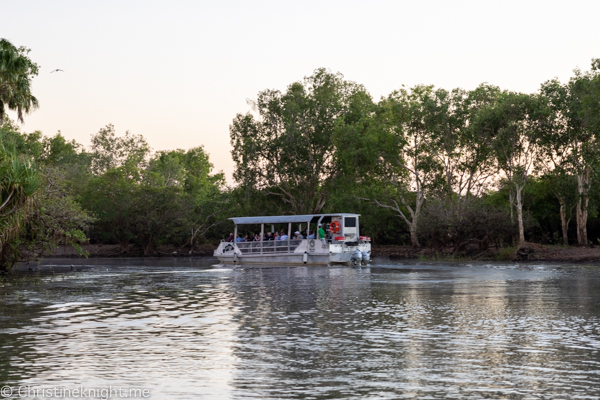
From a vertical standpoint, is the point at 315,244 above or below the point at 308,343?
above

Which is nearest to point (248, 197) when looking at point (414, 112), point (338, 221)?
point (414, 112)

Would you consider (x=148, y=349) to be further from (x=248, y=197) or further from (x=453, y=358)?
(x=248, y=197)

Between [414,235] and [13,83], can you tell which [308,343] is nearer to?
[13,83]

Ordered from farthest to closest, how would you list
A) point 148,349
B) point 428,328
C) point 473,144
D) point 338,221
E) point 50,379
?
point 473,144, point 338,221, point 428,328, point 148,349, point 50,379

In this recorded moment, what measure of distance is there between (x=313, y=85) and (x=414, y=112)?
17446mm

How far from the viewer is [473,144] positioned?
2549 inches

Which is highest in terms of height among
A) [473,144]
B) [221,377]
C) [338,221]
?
[473,144]

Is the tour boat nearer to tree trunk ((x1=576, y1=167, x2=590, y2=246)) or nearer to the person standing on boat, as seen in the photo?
the person standing on boat

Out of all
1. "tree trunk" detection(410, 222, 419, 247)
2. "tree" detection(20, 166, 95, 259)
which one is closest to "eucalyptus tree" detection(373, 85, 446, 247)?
"tree trunk" detection(410, 222, 419, 247)

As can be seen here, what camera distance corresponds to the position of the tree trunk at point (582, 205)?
58875 mm

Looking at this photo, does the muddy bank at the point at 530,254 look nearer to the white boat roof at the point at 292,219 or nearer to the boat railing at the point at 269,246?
the white boat roof at the point at 292,219

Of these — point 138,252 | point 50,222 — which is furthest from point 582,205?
point 138,252

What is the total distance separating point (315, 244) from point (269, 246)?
4.50 m

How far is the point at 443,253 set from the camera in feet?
214
